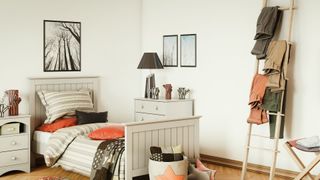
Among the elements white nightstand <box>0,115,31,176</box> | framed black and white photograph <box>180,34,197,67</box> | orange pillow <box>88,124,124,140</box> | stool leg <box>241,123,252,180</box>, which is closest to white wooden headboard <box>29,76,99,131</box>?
white nightstand <box>0,115,31,176</box>

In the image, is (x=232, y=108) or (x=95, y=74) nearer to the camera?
(x=232, y=108)

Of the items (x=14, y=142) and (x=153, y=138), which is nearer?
(x=153, y=138)

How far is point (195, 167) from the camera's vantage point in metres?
4.68

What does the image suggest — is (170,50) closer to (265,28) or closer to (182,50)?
(182,50)

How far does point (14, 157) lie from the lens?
5.43 metres

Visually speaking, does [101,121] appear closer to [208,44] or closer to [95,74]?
[95,74]

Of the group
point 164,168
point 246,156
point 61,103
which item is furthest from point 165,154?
point 61,103

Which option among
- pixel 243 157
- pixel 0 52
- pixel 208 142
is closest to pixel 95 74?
pixel 0 52

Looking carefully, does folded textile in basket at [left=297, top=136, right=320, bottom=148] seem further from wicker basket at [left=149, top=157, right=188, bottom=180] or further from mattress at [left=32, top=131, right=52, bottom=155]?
mattress at [left=32, top=131, right=52, bottom=155]

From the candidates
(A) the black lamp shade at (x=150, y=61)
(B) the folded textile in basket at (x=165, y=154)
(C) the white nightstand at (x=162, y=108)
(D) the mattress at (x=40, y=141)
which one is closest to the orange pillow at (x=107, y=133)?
(B) the folded textile in basket at (x=165, y=154)

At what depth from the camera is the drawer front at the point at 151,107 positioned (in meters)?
6.17

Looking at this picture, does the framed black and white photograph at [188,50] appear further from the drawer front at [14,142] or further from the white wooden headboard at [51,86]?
the drawer front at [14,142]

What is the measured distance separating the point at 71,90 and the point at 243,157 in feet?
8.27

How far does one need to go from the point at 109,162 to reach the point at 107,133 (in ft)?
1.88
